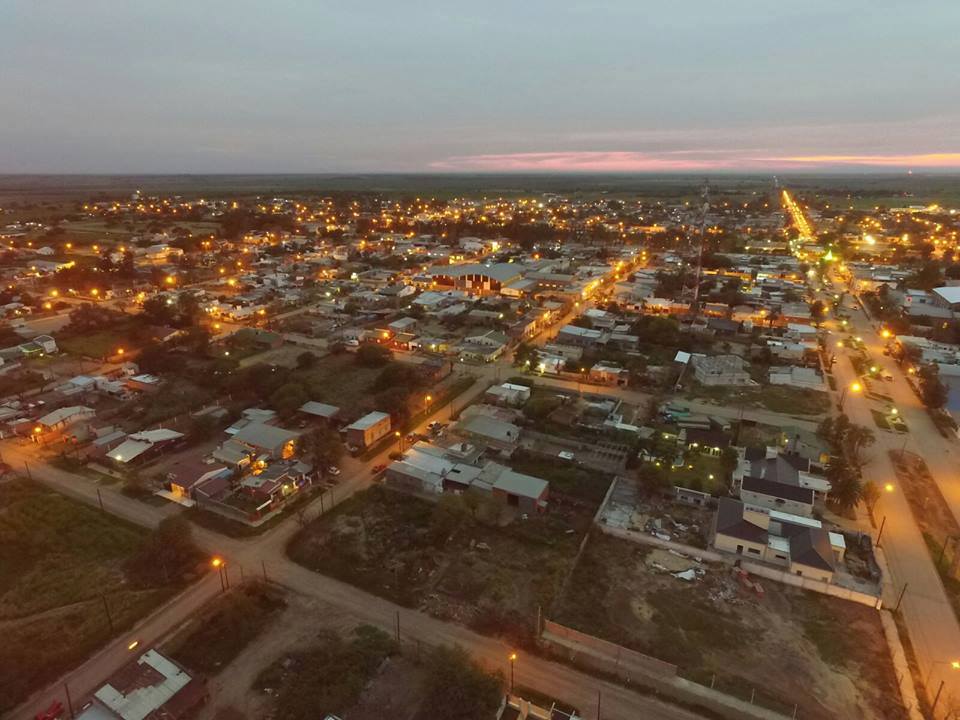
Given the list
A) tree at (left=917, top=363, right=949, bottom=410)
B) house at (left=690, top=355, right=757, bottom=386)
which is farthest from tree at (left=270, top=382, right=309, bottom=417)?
tree at (left=917, top=363, right=949, bottom=410)

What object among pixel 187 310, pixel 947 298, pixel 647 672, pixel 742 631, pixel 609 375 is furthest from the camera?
pixel 947 298

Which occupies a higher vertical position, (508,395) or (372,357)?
(372,357)

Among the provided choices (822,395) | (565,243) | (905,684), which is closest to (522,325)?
(822,395)

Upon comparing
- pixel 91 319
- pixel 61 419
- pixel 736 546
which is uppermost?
pixel 91 319

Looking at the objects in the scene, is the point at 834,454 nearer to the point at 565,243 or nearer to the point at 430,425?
the point at 430,425

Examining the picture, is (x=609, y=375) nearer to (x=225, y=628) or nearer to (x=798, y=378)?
(x=798, y=378)

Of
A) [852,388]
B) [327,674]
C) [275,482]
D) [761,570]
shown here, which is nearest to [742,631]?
[761,570]

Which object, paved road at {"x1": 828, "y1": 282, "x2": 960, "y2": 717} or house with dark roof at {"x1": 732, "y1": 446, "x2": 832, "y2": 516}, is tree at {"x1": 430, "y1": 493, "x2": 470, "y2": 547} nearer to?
house with dark roof at {"x1": 732, "y1": 446, "x2": 832, "y2": 516}

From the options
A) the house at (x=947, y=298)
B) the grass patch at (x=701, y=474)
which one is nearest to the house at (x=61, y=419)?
the grass patch at (x=701, y=474)
